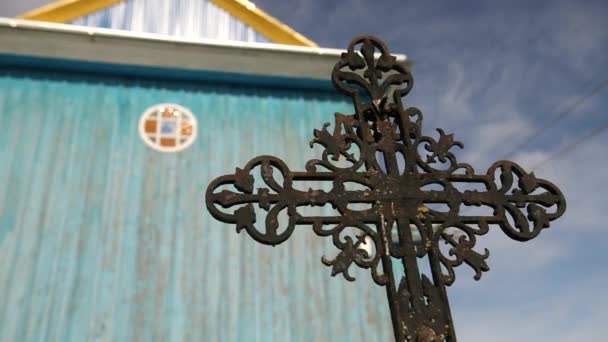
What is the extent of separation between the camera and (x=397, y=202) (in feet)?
7.13

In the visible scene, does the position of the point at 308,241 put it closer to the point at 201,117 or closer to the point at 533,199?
the point at 201,117

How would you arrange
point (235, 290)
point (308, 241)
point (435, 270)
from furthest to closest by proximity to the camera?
point (308, 241) < point (235, 290) < point (435, 270)

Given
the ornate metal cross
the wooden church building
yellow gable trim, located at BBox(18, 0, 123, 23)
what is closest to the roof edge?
the wooden church building

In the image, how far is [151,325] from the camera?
457cm

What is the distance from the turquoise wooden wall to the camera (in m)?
4.60

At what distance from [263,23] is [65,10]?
2388mm

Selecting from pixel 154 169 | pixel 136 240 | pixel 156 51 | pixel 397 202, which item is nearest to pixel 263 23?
pixel 156 51

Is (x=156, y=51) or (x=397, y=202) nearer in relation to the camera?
(x=397, y=202)

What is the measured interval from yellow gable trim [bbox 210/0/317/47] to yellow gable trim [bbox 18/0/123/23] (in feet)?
4.65

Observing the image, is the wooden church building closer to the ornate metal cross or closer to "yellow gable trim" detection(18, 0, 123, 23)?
"yellow gable trim" detection(18, 0, 123, 23)

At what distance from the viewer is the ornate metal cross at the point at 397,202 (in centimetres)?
195

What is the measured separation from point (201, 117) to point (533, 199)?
14.2ft

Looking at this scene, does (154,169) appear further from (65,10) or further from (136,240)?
(65,10)

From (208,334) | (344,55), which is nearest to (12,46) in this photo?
(208,334)
